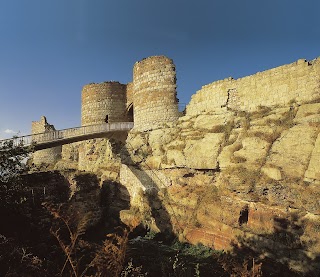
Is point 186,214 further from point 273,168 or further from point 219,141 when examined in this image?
point 273,168

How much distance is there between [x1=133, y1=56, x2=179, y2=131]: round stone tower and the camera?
53.6ft

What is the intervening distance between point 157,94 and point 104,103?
6.49 m

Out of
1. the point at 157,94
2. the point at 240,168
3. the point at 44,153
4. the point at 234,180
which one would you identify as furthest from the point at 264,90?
the point at 44,153

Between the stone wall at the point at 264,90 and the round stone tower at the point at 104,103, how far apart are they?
7.44 m

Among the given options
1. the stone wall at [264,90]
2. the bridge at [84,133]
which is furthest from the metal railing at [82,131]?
the stone wall at [264,90]

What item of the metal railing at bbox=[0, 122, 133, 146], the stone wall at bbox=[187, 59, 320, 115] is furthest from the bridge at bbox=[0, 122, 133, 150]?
the stone wall at bbox=[187, 59, 320, 115]

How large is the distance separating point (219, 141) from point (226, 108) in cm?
220

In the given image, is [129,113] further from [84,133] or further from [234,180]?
[234,180]

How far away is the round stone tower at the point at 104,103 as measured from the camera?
21359 millimetres

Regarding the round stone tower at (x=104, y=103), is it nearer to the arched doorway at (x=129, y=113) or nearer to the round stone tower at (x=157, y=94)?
the arched doorway at (x=129, y=113)

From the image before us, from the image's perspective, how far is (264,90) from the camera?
43.2 feet

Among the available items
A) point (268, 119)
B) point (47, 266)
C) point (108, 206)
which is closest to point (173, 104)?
point (268, 119)

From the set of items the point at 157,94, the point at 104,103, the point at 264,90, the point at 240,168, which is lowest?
the point at 240,168

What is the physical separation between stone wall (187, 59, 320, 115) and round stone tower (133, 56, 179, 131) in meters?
1.25
